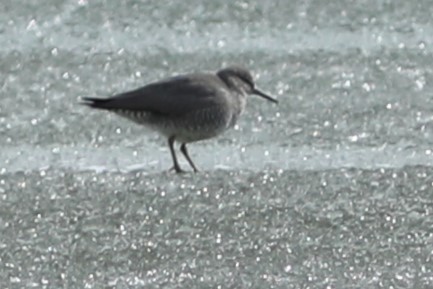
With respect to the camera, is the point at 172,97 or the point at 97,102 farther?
the point at 172,97

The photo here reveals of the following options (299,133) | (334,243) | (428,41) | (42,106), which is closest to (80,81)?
(42,106)

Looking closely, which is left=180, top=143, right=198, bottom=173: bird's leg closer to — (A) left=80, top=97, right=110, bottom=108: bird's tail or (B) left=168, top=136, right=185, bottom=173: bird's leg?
(B) left=168, top=136, right=185, bottom=173: bird's leg

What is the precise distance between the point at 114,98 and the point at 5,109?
0.62 m

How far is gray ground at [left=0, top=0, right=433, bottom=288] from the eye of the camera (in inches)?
234

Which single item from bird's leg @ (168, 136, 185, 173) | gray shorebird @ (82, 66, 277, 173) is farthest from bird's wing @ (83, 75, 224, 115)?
bird's leg @ (168, 136, 185, 173)

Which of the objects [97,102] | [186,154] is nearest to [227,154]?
[186,154]

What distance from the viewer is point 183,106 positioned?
24.5 ft

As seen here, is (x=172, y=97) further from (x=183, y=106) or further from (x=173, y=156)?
(x=173, y=156)

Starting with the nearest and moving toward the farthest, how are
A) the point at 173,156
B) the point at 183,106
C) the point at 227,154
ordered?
the point at 173,156 → the point at 227,154 → the point at 183,106

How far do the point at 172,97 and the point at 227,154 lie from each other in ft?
1.13

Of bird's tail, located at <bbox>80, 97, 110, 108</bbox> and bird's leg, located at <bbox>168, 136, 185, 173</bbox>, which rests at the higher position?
bird's tail, located at <bbox>80, 97, 110, 108</bbox>

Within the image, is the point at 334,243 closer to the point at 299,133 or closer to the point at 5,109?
the point at 299,133

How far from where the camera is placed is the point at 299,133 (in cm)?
743

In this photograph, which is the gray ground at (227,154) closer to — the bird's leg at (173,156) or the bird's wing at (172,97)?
the bird's leg at (173,156)
